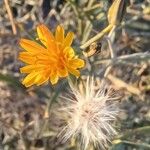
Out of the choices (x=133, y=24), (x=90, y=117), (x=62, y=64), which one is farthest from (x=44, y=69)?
(x=133, y=24)

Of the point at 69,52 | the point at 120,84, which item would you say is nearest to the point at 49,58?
the point at 69,52

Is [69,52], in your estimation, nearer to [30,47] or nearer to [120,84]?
[30,47]

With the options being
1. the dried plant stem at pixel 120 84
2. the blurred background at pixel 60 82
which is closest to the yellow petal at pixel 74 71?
the blurred background at pixel 60 82

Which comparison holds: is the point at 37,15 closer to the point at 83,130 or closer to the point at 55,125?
the point at 55,125

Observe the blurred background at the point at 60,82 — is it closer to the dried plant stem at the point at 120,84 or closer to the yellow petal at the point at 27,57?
the dried plant stem at the point at 120,84

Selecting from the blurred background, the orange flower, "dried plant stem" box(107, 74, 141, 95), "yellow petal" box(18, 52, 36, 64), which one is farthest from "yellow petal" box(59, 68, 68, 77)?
"dried plant stem" box(107, 74, 141, 95)
